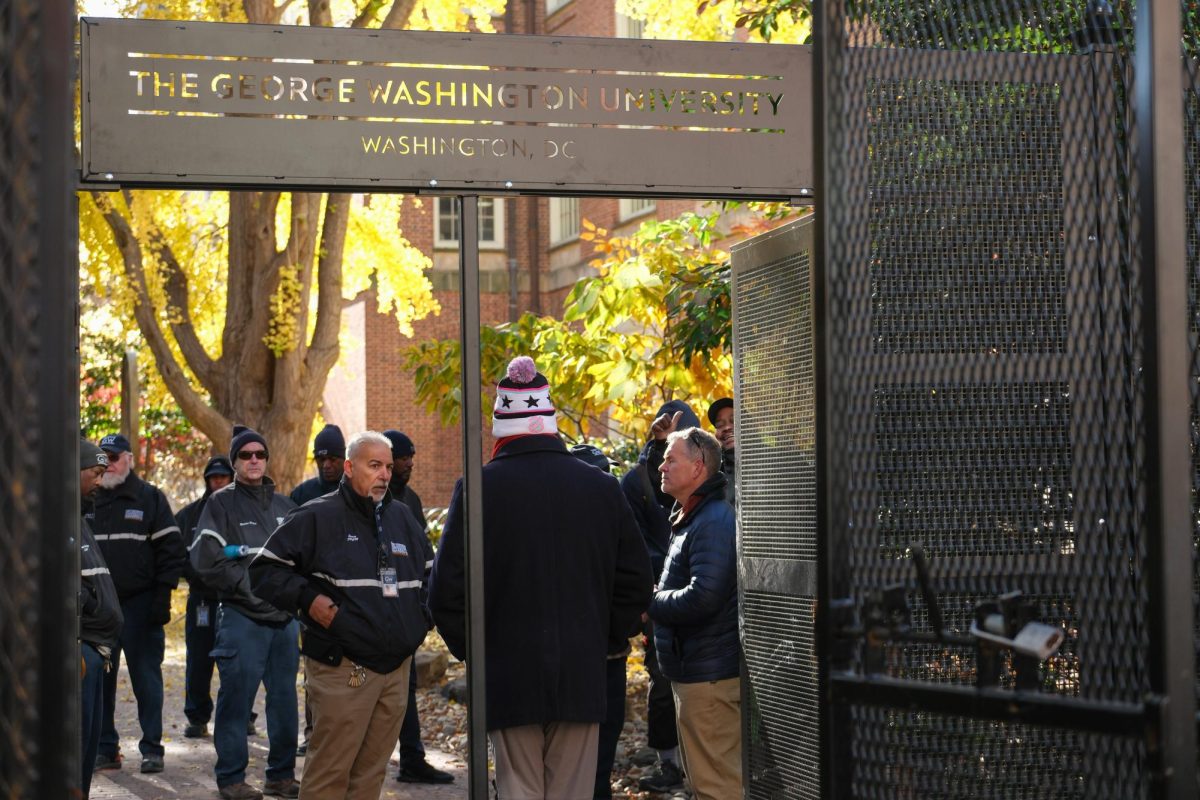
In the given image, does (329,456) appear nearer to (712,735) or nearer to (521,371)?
(712,735)

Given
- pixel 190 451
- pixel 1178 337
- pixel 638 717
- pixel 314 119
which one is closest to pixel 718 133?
pixel 314 119

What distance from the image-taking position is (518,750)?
6270mm

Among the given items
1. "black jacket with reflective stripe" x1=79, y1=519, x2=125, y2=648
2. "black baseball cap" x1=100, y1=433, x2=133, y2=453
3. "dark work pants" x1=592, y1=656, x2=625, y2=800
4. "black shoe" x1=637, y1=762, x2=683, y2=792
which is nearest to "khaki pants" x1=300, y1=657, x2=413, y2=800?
"dark work pants" x1=592, y1=656, x2=625, y2=800

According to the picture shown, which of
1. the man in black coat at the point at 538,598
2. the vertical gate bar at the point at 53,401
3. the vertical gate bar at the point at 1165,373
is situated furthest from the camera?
the man in black coat at the point at 538,598

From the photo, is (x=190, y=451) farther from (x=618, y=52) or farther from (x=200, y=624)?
(x=618, y=52)

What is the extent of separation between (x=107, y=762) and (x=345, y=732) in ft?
13.3

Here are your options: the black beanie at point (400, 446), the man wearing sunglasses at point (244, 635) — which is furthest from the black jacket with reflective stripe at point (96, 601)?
the black beanie at point (400, 446)

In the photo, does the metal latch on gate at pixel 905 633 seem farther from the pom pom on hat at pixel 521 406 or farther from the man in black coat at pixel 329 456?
the man in black coat at pixel 329 456

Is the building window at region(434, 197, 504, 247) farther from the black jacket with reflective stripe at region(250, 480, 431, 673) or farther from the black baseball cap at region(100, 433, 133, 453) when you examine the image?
the black jacket with reflective stripe at region(250, 480, 431, 673)

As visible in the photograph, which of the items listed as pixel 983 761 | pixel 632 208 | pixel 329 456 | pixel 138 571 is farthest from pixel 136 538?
pixel 632 208

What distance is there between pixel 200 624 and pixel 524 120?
6746 millimetres

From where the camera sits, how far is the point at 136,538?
1073 centimetres

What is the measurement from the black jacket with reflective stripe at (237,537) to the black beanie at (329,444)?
52 centimetres

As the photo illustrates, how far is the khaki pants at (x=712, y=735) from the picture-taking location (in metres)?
7.43
